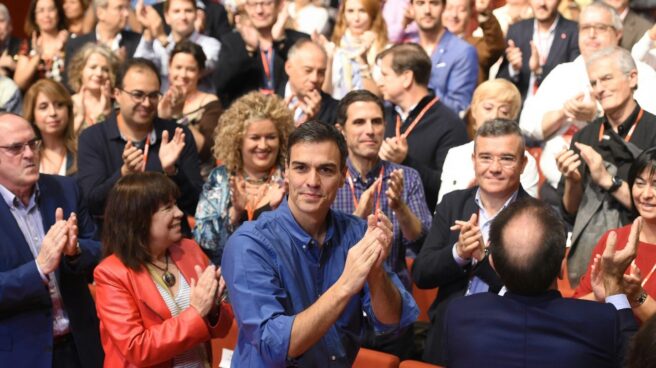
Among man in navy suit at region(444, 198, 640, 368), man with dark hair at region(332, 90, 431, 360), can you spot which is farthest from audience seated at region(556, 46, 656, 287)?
man in navy suit at region(444, 198, 640, 368)

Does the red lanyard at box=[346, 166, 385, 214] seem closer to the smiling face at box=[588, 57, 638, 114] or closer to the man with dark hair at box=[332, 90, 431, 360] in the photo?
the man with dark hair at box=[332, 90, 431, 360]

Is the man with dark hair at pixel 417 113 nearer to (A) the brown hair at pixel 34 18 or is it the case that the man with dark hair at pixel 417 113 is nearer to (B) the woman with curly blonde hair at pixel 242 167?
(B) the woman with curly blonde hair at pixel 242 167

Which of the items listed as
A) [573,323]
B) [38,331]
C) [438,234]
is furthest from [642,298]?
[38,331]

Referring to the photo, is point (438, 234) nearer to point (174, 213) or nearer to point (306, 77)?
point (174, 213)

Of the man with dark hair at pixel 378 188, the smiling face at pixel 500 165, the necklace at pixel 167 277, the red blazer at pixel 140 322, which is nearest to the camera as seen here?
the red blazer at pixel 140 322

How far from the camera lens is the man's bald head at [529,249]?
3342mm

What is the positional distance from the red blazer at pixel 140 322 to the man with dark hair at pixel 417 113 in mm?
2267

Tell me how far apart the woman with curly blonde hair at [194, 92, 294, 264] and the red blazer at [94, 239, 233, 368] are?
1231 millimetres

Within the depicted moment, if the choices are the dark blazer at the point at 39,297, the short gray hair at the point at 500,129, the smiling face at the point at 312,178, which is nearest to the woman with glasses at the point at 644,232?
the short gray hair at the point at 500,129

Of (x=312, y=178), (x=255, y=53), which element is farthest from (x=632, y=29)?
(x=312, y=178)

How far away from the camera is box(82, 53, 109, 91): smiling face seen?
775 centimetres

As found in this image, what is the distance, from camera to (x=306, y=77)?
695cm

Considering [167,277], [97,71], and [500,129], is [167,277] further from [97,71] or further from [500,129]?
[97,71]

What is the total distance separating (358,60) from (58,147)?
2395 millimetres
